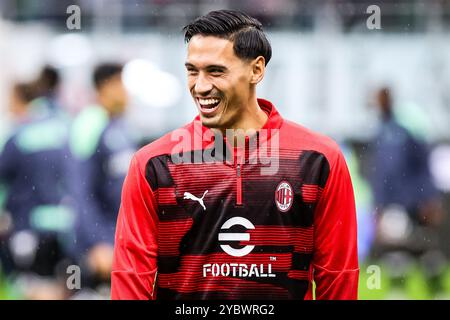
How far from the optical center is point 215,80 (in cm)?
461

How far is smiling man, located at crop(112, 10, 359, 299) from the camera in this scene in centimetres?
457

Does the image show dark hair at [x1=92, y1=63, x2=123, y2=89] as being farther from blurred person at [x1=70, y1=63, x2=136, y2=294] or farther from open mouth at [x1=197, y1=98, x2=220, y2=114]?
open mouth at [x1=197, y1=98, x2=220, y2=114]

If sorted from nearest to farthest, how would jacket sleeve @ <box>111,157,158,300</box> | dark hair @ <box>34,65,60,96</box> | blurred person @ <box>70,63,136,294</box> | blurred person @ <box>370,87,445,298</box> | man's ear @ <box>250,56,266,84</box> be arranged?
1. jacket sleeve @ <box>111,157,158,300</box>
2. man's ear @ <box>250,56,266,84</box>
3. blurred person @ <box>70,63,136,294</box>
4. dark hair @ <box>34,65,60,96</box>
5. blurred person @ <box>370,87,445,298</box>

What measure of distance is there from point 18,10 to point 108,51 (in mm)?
997

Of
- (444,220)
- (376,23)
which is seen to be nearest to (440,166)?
(444,220)

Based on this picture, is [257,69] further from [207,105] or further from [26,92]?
[26,92]

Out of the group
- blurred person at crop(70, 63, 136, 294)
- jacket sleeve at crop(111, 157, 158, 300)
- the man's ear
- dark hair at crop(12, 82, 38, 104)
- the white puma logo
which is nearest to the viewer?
jacket sleeve at crop(111, 157, 158, 300)

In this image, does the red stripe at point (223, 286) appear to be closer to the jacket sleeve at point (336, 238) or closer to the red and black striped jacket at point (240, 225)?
the red and black striped jacket at point (240, 225)

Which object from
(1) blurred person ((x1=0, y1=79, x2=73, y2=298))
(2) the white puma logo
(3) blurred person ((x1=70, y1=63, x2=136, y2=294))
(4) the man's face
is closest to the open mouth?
(4) the man's face

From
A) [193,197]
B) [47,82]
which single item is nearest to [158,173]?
[193,197]

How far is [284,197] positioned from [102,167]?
3.48 metres

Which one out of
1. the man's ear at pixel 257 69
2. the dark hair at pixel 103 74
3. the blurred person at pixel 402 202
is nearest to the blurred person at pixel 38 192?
the dark hair at pixel 103 74

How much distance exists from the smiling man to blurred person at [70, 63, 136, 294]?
3.29 metres

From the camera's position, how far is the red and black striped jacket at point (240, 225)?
4562 millimetres
